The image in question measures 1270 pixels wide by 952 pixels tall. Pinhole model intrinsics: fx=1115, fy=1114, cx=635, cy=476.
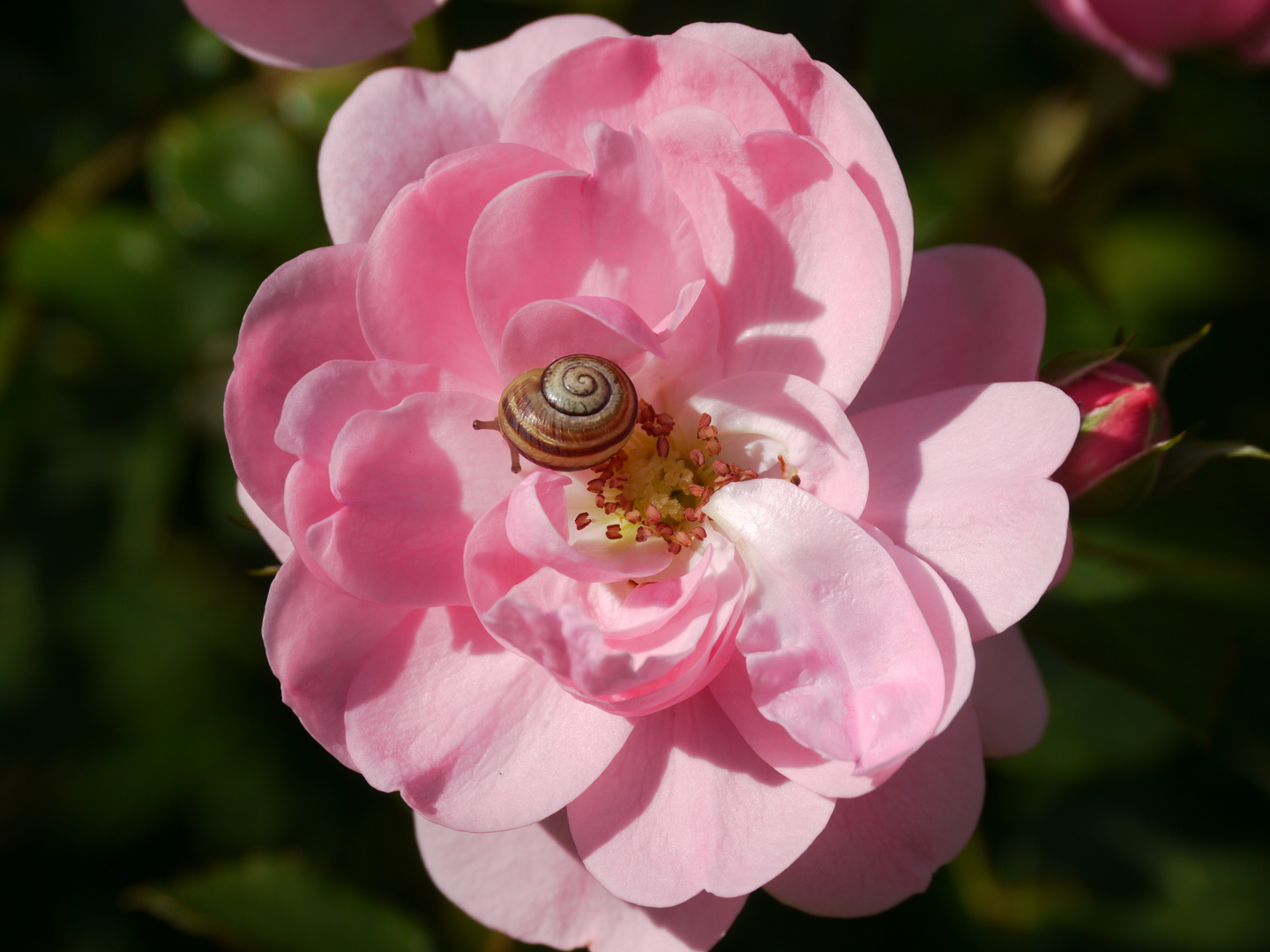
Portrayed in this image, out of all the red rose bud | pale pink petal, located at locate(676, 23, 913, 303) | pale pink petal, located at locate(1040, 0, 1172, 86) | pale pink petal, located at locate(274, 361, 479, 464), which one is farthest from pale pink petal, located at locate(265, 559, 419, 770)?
pale pink petal, located at locate(1040, 0, 1172, 86)

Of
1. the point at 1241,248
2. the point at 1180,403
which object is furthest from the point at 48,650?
the point at 1241,248

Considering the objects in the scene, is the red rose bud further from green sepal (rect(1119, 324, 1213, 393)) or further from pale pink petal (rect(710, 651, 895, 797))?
pale pink petal (rect(710, 651, 895, 797))

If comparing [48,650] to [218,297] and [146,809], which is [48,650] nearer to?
[146,809]

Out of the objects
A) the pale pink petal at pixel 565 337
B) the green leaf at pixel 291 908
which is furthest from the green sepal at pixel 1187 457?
the green leaf at pixel 291 908

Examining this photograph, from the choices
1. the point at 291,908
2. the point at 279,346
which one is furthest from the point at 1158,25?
the point at 291,908

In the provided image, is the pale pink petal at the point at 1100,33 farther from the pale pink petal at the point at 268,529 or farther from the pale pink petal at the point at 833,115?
the pale pink petal at the point at 268,529

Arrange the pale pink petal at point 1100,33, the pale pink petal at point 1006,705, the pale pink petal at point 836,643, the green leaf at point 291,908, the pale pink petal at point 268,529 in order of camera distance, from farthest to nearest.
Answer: the green leaf at point 291,908
the pale pink petal at point 1100,33
the pale pink petal at point 1006,705
the pale pink petal at point 268,529
the pale pink petal at point 836,643
